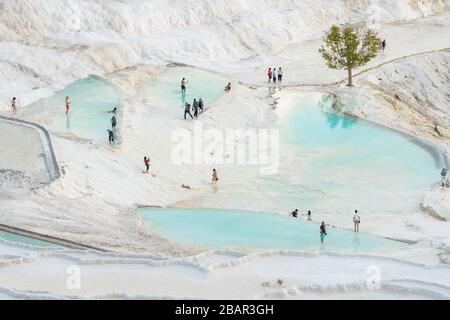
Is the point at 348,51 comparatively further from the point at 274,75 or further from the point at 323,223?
the point at 323,223

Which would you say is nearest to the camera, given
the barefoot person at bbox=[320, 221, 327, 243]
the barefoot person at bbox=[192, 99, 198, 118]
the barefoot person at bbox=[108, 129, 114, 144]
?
the barefoot person at bbox=[320, 221, 327, 243]

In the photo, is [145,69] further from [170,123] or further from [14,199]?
[14,199]

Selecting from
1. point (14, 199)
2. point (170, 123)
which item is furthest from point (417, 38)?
point (14, 199)

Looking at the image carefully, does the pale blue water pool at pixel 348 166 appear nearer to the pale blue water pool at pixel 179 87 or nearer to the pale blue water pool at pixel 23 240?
the pale blue water pool at pixel 179 87

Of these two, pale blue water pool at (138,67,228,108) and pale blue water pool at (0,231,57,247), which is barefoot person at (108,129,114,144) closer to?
pale blue water pool at (138,67,228,108)

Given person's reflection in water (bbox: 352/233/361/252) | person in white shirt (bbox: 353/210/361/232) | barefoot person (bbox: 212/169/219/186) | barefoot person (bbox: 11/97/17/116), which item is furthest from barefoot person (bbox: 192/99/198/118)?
person's reflection in water (bbox: 352/233/361/252)

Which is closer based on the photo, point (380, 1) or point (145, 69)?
point (145, 69)
